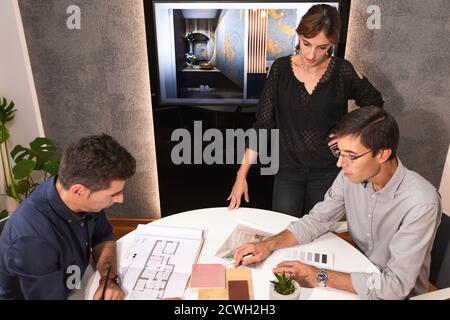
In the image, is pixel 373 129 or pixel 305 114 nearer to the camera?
pixel 373 129

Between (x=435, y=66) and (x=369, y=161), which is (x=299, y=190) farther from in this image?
(x=435, y=66)

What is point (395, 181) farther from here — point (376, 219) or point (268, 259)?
point (268, 259)

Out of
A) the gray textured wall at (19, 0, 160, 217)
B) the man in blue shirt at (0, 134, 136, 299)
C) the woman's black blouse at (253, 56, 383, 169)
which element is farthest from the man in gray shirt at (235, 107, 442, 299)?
the gray textured wall at (19, 0, 160, 217)

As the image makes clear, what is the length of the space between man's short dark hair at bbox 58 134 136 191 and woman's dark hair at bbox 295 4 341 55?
3.51 ft

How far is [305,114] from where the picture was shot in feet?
6.53

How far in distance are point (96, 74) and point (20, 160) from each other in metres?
0.79

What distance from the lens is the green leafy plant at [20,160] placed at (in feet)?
8.20

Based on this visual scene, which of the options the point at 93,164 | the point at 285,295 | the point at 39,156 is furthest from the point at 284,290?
the point at 39,156

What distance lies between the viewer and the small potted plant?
1.22m

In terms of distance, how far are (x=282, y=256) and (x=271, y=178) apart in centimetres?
145

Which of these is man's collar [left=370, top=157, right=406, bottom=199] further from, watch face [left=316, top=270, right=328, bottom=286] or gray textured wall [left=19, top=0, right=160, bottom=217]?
gray textured wall [left=19, top=0, right=160, bottom=217]

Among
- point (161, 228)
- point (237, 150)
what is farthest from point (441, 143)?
point (161, 228)
